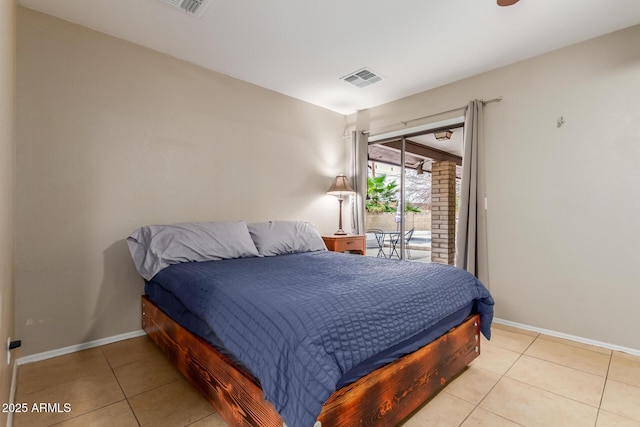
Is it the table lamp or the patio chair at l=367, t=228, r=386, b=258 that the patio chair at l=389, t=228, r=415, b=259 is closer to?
the patio chair at l=367, t=228, r=386, b=258

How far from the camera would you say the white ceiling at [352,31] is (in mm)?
2162

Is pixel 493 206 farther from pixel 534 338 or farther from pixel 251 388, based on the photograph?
pixel 251 388

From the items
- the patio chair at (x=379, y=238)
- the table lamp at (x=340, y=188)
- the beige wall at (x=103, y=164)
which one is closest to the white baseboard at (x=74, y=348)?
the beige wall at (x=103, y=164)

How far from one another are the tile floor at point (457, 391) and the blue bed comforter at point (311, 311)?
410 mm

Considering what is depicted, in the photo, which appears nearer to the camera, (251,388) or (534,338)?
(251,388)

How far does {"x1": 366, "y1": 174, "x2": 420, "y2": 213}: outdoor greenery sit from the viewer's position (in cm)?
422

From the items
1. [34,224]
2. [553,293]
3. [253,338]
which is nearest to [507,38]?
[553,293]

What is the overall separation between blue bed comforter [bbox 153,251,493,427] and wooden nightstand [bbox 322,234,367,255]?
149 cm

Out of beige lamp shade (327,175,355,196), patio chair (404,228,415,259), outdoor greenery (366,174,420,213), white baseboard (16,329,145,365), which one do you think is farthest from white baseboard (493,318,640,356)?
white baseboard (16,329,145,365)

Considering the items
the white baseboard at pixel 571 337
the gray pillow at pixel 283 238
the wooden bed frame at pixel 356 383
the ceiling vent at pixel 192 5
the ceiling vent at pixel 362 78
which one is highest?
the ceiling vent at pixel 192 5

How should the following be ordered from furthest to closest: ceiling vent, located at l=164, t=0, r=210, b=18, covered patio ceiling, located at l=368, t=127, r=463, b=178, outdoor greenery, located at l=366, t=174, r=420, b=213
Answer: outdoor greenery, located at l=366, t=174, r=420, b=213 → covered patio ceiling, located at l=368, t=127, r=463, b=178 → ceiling vent, located at l=164, t=0, r=210, b=18

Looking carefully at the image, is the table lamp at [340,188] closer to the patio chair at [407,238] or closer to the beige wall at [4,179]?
the patio chair at [407,238]

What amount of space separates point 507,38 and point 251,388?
3.09 m

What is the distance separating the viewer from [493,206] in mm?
3037
